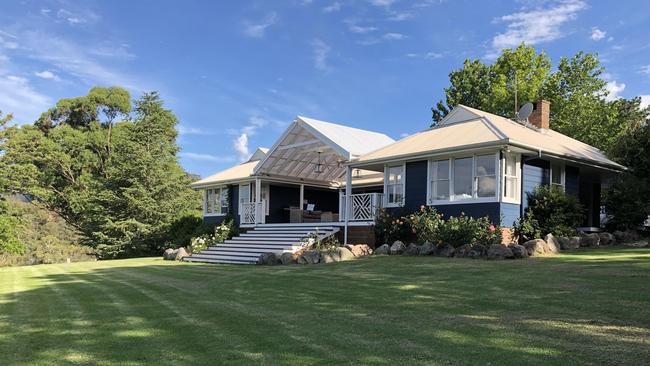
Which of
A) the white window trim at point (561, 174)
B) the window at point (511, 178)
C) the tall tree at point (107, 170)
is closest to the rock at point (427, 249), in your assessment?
the window at point (511, 178)

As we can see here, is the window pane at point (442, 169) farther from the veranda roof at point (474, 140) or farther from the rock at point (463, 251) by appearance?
the rock at point (463, 251)

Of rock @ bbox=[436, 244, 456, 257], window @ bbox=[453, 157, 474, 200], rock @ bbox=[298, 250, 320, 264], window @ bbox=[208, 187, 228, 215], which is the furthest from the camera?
window @ bbox=[208, 187, 228, 215]

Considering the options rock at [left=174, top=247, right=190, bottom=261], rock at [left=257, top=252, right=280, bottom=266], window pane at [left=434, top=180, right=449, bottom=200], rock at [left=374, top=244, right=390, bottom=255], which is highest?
window pane at [left=434, top=180, right=449, bottom=200]

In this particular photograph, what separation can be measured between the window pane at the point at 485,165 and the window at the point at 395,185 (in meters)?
3.08

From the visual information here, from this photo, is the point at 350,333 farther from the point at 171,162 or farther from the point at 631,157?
the point at 171,162

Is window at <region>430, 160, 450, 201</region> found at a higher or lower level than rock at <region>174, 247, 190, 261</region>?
higher

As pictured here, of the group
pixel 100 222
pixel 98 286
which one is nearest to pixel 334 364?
pixel 98 286

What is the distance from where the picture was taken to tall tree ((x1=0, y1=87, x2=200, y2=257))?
29.8 metres

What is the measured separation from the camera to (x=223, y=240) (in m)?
22.2

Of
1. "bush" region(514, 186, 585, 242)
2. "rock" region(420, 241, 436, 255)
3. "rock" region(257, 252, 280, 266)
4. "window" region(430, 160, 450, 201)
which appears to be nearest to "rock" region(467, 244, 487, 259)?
"rock" region(420, 241, 436, 255)

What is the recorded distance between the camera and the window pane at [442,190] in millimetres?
16797

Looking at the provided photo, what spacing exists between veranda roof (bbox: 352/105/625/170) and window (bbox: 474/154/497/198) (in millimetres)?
647

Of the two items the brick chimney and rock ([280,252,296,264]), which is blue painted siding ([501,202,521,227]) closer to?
the brick chimney

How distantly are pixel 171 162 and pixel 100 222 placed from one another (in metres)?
5.49
